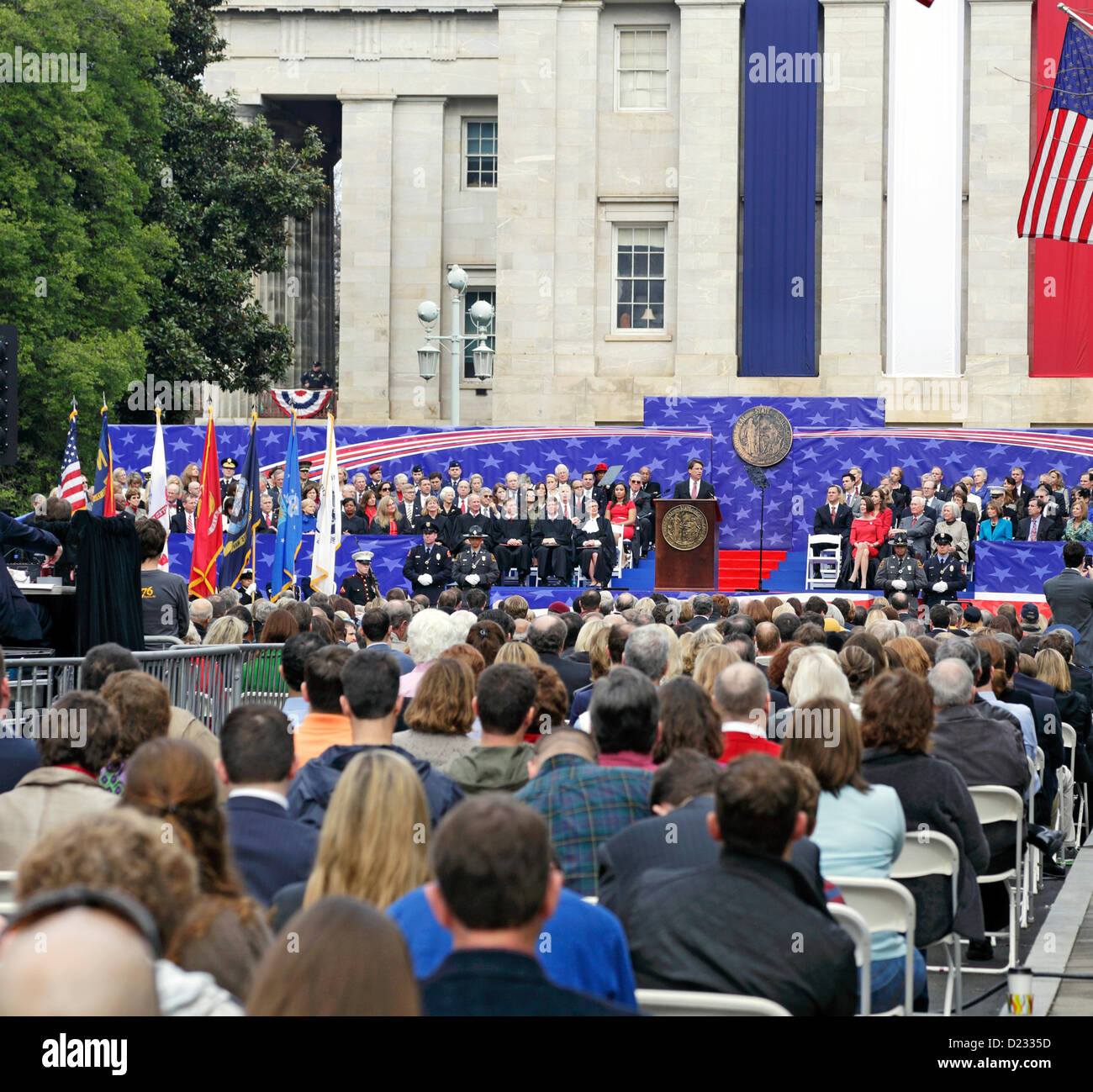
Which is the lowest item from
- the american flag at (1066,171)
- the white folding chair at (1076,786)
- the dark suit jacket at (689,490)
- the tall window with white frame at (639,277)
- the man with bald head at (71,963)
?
the white folding chair at (1076,786)

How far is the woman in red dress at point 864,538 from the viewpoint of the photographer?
1009 inches

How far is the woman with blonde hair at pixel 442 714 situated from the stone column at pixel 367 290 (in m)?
36.9

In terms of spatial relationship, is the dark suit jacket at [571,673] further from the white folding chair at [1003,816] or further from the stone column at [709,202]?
the stone column at [709,202]

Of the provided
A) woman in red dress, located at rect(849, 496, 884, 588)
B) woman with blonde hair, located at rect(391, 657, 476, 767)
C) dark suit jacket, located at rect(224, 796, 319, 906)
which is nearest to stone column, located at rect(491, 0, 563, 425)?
woman in red dress, located at rect(849, 496, 884, 588)

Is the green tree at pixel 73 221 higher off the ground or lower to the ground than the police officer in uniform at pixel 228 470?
higher

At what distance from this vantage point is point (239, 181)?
39406 mm

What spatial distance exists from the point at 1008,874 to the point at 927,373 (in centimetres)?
3126

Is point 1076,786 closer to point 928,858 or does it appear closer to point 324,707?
point 928,858

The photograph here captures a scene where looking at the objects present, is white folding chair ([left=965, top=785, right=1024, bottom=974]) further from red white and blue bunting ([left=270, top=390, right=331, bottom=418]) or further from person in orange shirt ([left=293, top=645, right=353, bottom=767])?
red white and blue bunting ([left=270, top=390, right=331, bottom=418])

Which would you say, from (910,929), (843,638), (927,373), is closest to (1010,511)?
(927,373)

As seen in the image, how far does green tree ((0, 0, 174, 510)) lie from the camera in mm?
32656

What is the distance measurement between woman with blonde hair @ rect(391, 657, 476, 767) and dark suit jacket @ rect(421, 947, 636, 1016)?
4141 millimetres

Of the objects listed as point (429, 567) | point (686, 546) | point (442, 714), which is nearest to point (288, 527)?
point (429, 567)

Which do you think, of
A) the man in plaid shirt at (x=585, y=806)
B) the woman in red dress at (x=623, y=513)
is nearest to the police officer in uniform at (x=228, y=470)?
the woman in red dress at (x=623, y=513)
